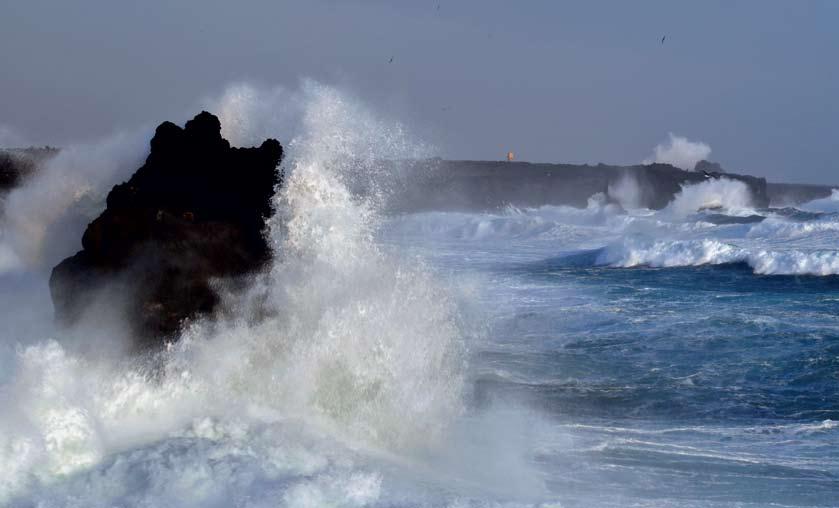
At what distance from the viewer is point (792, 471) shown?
7.18 meters

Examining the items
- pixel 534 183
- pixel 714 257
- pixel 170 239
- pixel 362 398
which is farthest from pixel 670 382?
pixel 534 183

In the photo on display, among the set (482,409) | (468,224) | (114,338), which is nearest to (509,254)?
(468,224)

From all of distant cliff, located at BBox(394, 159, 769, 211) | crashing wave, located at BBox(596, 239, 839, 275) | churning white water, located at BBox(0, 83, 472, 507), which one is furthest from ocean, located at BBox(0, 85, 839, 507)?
distant cliff, located at BBox(394, 159, 769, 211)

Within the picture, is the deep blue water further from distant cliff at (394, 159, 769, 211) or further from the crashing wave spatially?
distant cliff at (394, 159, 769, 211)

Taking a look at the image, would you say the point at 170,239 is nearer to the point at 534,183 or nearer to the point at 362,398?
the point at 362,398

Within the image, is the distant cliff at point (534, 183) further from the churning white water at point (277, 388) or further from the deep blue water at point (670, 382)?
the churning white water at point (277, 388)

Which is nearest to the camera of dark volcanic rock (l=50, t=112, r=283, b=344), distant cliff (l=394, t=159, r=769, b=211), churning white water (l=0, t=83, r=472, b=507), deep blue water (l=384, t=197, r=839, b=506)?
churning white water (l=0, t=83, r=472, b=507)

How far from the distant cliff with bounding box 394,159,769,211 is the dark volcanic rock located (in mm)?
48082

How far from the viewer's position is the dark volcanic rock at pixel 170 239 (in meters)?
7.20

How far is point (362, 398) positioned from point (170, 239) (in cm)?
207

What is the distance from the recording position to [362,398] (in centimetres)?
772

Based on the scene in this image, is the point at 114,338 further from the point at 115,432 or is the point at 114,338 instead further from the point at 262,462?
the point at 262,462

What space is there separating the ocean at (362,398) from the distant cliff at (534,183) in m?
45.9

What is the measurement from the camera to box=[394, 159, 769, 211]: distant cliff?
210ft
